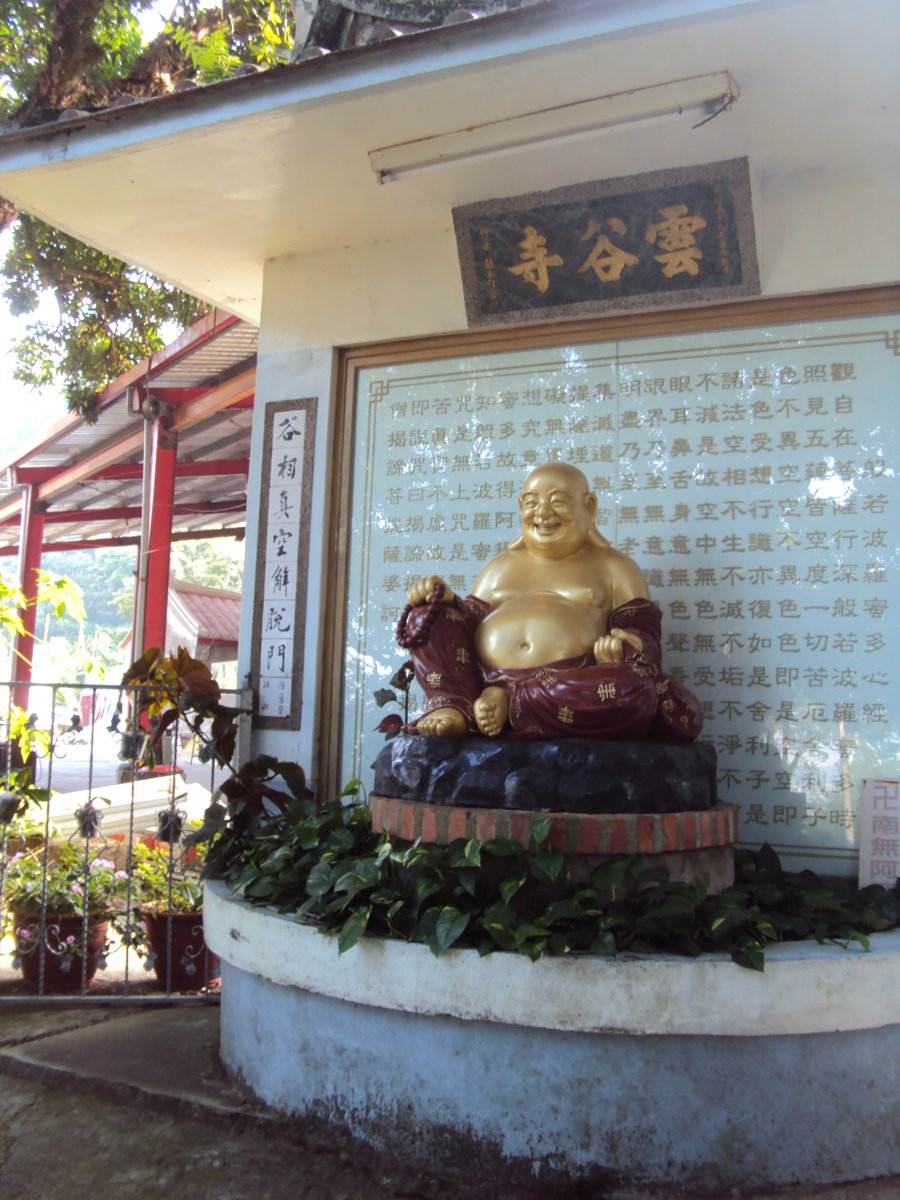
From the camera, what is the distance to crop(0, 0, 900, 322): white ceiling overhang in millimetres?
3152

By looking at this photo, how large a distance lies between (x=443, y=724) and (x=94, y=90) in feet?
18.0

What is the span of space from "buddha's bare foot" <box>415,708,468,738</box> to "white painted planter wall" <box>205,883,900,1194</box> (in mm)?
713

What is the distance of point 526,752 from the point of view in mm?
2947

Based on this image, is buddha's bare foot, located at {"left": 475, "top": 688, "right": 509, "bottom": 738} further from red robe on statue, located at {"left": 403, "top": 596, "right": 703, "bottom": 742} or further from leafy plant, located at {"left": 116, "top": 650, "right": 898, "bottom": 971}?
leafy plant, located at {"left": 116, "top": 650, "right": 898, "bottom": 971}

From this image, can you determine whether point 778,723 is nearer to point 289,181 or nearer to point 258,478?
point 258,478

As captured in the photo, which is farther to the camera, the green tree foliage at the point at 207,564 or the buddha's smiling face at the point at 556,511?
the green tree foliage at the point at 207,564

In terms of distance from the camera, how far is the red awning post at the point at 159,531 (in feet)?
28.2

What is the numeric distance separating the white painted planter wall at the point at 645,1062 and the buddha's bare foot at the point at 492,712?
738 mm

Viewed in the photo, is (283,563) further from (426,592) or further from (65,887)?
(65,887)

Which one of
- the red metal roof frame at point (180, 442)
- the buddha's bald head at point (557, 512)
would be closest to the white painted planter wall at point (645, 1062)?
the buddha's bald head at point (557, 512)

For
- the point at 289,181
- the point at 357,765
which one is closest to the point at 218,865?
the point at 357,765

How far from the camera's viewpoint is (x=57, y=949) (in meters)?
4.36

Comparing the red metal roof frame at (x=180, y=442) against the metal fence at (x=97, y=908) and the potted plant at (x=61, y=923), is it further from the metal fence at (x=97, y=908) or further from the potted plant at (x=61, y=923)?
the potted plant at (x=61, y=923)

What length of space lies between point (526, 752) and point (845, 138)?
2791 mm
